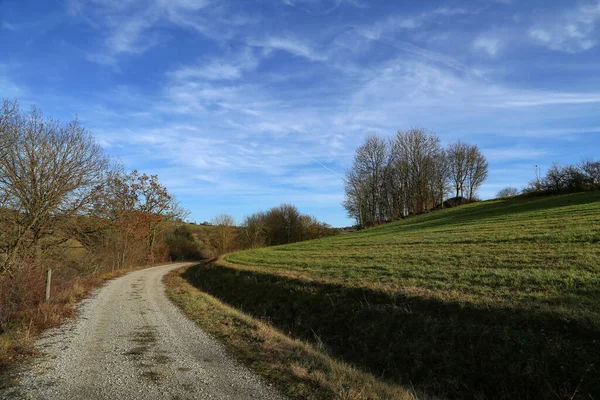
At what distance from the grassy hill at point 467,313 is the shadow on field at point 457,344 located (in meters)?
0.02

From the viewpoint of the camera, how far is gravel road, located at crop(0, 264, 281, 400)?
16.9 feet

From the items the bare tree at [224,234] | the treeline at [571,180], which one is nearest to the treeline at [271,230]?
the bare tree at [224,234]

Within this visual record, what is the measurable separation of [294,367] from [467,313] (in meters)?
4.67

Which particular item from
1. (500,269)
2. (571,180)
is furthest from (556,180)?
(500,269)

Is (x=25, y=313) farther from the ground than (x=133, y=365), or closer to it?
farther from the ground

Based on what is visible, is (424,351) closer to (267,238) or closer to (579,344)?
(579,344)

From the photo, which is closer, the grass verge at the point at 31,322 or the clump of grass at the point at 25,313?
the grass verge at the point at 31,322

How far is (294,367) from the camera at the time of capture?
20.3 ft

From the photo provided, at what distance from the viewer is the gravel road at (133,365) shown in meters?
5.14

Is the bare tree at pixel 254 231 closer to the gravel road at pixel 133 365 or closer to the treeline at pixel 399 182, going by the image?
the treeline at pixel 399 182

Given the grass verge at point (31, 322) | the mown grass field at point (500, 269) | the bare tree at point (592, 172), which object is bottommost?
the grass verge at point (31, 322)

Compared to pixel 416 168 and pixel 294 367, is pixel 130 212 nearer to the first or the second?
pixel 294 367

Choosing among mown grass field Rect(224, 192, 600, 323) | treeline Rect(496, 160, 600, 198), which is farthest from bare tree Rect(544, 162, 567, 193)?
mown grass field Rect(224, 192, 600, 323)

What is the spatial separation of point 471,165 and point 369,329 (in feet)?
207
